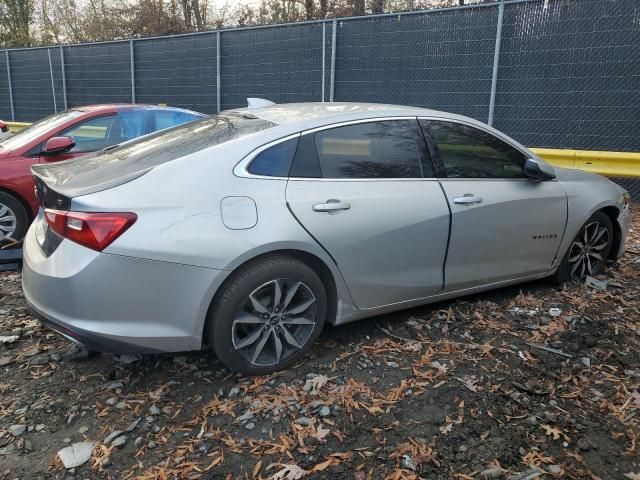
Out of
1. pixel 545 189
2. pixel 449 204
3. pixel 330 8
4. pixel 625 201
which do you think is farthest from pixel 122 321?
pixel 330 8

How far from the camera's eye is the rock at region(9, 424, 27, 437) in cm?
276

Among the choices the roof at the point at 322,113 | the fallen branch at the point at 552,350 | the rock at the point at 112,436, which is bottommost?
the rock at the point at 112,436

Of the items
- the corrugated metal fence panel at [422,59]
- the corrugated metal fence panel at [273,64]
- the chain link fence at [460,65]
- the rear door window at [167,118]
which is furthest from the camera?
the corrugated metal fence panel at [273,64]

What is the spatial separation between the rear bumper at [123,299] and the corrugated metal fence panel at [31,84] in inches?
588

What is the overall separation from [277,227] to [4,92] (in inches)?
691

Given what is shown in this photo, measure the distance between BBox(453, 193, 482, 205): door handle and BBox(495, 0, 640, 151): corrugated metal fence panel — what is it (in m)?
5.39

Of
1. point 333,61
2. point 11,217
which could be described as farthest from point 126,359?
point 333,61

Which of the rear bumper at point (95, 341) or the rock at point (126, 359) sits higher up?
the rear bumper at point (95, 341)

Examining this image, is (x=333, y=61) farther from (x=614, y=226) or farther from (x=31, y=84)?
(x=31, y=84)

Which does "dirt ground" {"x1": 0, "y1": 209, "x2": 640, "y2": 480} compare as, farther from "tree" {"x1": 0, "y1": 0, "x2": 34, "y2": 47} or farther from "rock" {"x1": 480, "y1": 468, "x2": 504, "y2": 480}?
"tree" {"x1": 0, "y1": 0, "x2": 34, "y2": 47}

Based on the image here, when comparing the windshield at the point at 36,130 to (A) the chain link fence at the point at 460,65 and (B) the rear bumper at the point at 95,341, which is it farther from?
(A) the chain link fence at the point at 460,65

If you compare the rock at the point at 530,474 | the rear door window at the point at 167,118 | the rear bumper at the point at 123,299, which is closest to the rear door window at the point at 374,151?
the rear bumper at the point at 123,299

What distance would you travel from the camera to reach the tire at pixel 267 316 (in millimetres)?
2949

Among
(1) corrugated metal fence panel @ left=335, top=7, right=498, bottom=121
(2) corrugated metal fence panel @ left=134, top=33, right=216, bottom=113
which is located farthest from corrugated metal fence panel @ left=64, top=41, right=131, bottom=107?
(1) corrugated metal fence panel @ left=335, top=7, right=498, bottom=121
